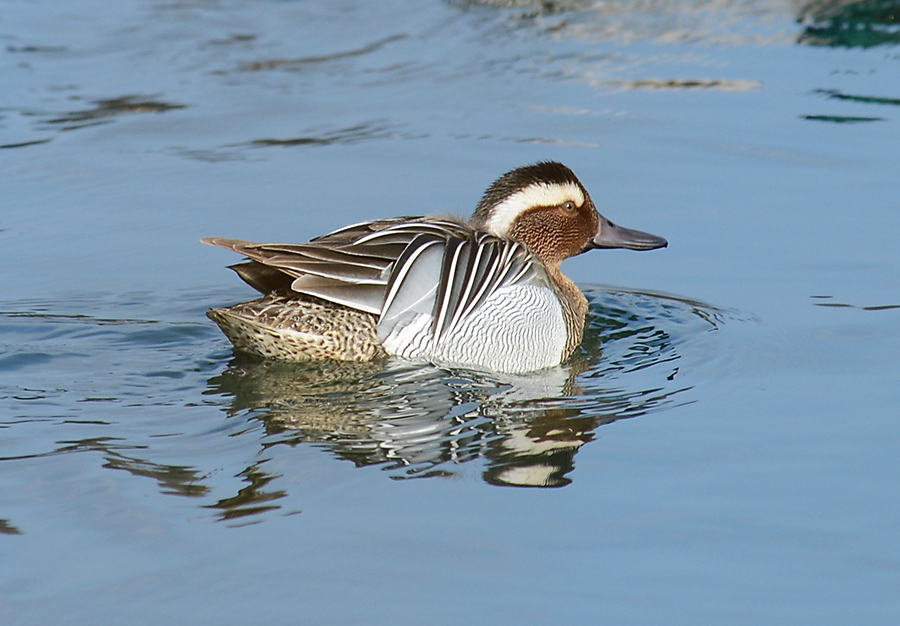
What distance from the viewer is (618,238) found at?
723 centimetres

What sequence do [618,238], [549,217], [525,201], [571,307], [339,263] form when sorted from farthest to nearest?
[618,238]
[549,217]
[525,201]
[571,307]
[339,263]

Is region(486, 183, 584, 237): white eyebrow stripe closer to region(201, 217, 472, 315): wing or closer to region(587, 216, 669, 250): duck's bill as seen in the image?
region(587, 216, 669, 250): duck's bill

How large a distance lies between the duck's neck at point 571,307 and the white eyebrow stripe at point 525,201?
380 millimetres

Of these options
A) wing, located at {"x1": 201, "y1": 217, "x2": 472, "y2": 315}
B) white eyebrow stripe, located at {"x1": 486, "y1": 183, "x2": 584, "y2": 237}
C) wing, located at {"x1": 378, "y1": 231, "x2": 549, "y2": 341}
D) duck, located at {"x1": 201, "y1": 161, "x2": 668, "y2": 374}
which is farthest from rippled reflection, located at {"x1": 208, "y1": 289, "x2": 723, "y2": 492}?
white eyebrow stripe, located at {"x1": 486, "y1": 183, "x2": 584, "y2": 237}

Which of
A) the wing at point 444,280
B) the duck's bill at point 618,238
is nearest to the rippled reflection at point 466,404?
the wing at point 444,280

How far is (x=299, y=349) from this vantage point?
20.3 ft

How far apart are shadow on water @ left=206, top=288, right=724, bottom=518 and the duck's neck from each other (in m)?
0.10

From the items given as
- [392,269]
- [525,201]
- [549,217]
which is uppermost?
[525,201]

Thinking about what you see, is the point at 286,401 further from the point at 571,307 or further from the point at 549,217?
the point at 549,217

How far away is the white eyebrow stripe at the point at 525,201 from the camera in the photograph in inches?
271

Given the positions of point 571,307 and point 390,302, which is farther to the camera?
point 571,307

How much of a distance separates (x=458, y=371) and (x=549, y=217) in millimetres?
1295

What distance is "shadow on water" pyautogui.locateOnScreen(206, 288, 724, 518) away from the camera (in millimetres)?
5059

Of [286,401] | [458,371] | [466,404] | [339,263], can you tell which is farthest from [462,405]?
[339,263]
